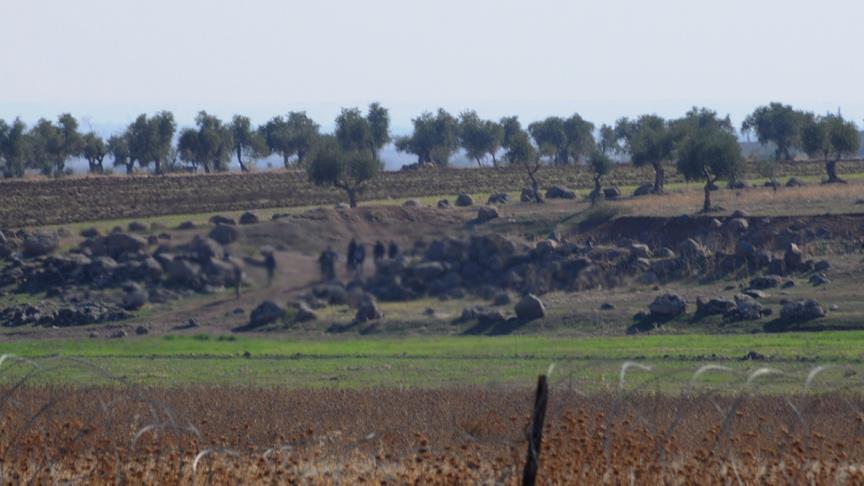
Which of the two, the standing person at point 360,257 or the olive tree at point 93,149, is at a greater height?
the olive tree at point 93,149

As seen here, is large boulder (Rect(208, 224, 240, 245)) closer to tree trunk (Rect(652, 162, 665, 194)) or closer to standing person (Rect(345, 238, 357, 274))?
standing person (Rect(345, 238, 357, 274))

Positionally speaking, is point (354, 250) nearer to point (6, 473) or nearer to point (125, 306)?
point (6, 473)

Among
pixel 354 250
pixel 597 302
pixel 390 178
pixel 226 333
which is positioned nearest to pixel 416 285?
pixel 354 250

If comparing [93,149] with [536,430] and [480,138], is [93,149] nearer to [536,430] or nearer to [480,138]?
[480,138]

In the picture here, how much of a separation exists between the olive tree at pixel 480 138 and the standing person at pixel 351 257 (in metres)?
119

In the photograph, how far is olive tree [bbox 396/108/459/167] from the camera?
145387 millimetres

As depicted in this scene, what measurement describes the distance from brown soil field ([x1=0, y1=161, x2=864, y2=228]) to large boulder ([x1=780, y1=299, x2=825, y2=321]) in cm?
2682

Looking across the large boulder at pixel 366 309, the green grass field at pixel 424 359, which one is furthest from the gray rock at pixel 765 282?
the large boulder at pixel 366 309

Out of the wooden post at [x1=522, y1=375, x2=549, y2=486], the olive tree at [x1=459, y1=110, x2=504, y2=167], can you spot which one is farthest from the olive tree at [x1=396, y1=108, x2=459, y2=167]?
the wooden post at [x1=522, y1=375, x2=549, y2=486]

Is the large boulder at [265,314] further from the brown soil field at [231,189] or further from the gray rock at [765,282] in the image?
the brown soil field at [231,189]

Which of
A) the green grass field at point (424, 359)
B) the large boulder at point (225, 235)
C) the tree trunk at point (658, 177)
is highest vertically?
the large boulder at point (225, 235)

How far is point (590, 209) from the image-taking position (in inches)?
2484

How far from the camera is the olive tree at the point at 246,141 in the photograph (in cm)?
14288

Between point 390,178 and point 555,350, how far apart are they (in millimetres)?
60102
